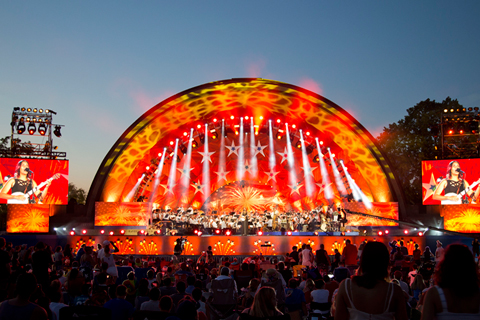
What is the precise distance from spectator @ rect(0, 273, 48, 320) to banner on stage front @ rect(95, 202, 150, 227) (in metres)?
22.6

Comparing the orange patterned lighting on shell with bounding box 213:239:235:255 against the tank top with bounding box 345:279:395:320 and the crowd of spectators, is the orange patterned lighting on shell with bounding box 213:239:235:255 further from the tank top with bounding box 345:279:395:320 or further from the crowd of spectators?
the tank top with bounding box 345:279:395:320

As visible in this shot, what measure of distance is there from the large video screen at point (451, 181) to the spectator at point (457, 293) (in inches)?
956

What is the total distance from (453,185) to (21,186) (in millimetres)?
22937

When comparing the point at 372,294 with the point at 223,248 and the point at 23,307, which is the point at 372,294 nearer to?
the point at 23,307

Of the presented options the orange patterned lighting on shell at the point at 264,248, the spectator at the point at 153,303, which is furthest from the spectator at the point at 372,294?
the orange patterned lighting on shell at the point at 264,248

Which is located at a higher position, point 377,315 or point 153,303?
point 377,315

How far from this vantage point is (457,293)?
3.26 metres

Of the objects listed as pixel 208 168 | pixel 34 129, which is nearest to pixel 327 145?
pixel 208 168

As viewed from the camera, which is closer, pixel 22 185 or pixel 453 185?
pixel 22 185

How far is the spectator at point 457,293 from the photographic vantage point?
3252 mm

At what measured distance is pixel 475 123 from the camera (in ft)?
85.6

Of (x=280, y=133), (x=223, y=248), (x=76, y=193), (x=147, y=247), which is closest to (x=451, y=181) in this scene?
(x=280, y=133)

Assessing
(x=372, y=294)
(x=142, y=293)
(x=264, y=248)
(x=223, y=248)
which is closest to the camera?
(x=372, y=294)

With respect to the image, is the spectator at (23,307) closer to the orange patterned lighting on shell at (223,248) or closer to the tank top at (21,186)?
the orange patterned lighting on shell at (223,248)
